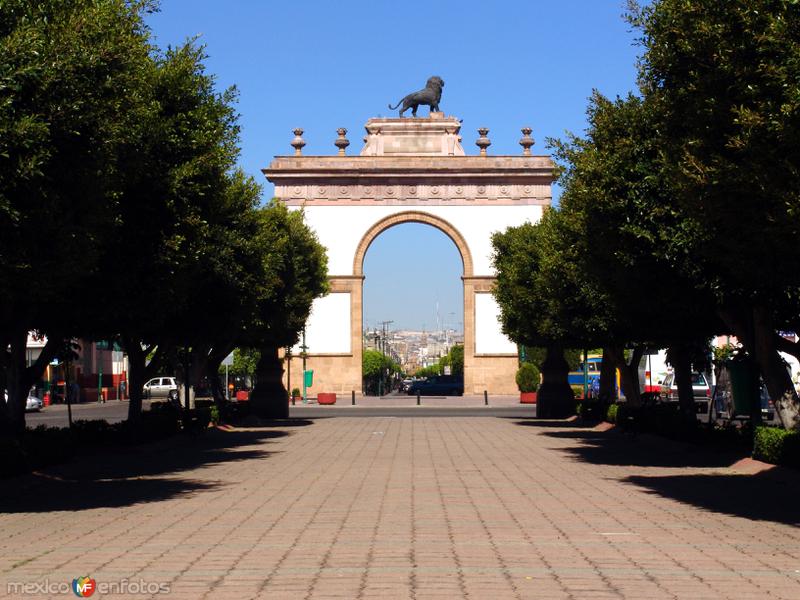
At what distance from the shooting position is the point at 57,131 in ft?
43.1

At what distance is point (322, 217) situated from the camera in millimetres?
67875

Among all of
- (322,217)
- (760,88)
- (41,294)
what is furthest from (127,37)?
(322,217)

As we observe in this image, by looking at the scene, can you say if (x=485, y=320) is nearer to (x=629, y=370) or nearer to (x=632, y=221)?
(x=629, y=370)

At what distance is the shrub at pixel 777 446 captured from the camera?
55.1 ft

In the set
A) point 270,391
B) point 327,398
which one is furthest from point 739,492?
point 327,398

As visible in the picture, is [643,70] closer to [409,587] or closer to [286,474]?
[286,474]

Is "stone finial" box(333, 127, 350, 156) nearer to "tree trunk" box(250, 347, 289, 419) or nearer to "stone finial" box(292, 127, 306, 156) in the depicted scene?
"stone finial" box(292, 127, 306, 156)

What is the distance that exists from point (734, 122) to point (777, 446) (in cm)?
694

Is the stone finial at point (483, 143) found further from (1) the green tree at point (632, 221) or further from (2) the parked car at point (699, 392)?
(1) the green tree at point (632, 221)

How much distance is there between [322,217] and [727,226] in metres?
54.9

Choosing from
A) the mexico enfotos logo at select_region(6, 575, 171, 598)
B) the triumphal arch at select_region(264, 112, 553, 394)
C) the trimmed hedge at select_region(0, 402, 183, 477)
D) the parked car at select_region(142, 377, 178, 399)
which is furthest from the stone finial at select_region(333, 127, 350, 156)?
the mexico enfotos logo at select_region(6, 575, 171, 598)

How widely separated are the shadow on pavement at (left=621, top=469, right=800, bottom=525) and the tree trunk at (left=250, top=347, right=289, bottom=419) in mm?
27746

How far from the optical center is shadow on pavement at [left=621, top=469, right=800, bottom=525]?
43.0ft

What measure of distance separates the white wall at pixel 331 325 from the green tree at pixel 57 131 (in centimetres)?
5169
